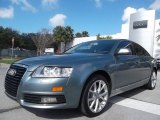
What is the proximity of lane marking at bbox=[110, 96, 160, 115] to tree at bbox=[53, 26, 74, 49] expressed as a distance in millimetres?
49668

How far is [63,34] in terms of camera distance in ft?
181

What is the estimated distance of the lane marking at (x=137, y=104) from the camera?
4.71 m

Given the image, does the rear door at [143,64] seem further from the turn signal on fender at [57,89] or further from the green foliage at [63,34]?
the green foliage at [63,34]

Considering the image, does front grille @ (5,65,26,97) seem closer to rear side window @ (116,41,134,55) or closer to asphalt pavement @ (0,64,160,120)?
asphalt pavement @ (0,64,160,120)

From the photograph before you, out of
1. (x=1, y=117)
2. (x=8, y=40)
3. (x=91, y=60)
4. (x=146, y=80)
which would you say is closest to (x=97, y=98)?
(x=91, y=60)

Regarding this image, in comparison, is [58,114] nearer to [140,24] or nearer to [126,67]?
[126,67]

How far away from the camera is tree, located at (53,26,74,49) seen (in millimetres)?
54844

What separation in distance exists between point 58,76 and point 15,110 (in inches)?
56.8

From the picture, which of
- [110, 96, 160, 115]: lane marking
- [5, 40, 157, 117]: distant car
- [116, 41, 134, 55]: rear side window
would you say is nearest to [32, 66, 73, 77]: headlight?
[5, 40, 157, 117]: distant car

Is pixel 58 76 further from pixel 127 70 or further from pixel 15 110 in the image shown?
pixel 127 70

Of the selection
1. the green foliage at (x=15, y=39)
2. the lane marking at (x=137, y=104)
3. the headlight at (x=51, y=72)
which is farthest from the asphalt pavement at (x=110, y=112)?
the green foliage at (x=15, y=39)

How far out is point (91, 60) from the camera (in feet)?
13.8

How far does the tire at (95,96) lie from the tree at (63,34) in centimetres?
5058

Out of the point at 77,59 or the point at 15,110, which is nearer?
the point at 77,59
